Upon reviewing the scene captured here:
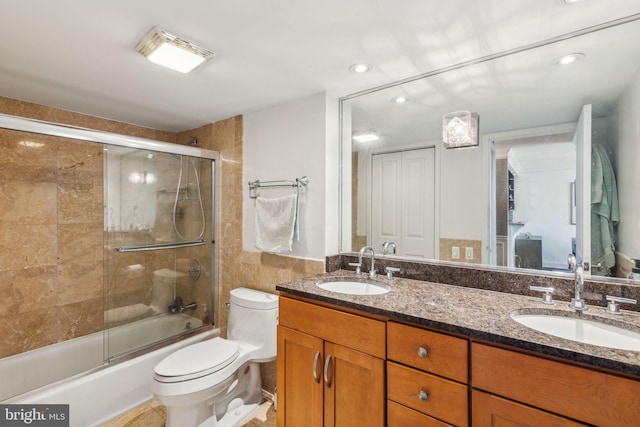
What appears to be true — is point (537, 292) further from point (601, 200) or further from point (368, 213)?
point (368, 213)

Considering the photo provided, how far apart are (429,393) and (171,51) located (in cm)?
187

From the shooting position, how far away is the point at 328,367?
4.37ft

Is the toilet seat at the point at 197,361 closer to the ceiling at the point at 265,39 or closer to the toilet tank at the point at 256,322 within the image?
the toilet tank at the point at 256,322

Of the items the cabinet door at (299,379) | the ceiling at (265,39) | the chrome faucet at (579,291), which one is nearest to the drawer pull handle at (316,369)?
the cabinet door at (299,379)

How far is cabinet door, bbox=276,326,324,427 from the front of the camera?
4.50 ft

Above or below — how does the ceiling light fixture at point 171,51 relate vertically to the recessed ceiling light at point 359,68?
below

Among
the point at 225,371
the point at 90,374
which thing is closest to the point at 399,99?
the point at 225,371

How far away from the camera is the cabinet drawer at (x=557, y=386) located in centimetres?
79

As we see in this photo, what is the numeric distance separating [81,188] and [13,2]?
5.28 feet

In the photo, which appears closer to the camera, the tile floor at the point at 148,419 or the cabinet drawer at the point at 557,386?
the cabinet drawer at the point at 557,386

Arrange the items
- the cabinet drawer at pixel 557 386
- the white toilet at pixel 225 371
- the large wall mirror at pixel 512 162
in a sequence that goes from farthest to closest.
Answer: the white toilet at pixel 225 371, the large wall mirror at pixel 512 162, the cabinet drawer at pixel 557 386

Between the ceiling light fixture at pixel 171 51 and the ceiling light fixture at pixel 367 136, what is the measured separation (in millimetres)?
1054

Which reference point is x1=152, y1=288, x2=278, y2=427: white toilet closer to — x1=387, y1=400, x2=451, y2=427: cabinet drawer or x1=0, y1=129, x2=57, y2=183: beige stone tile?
x1=387, y1=400, x2=451, y2=427: cabinet drawer

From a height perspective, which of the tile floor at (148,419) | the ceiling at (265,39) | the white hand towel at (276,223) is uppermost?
the ceiling at (265,39)
